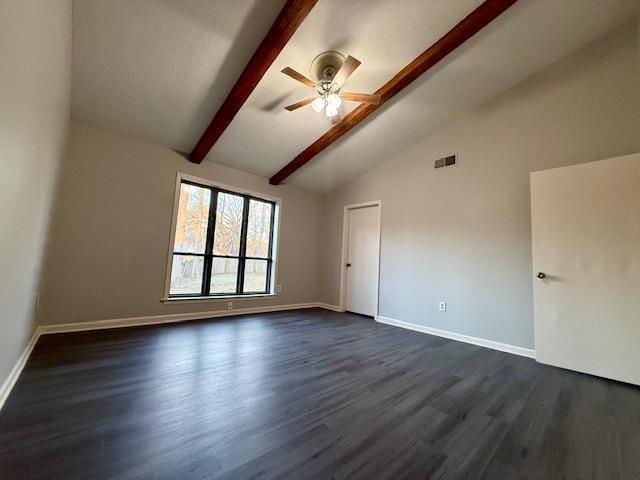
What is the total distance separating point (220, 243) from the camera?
4047 mm

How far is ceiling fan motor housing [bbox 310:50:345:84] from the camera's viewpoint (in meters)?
2.54

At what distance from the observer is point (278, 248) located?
470 cm

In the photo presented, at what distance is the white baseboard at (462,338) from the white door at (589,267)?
23 centimetres

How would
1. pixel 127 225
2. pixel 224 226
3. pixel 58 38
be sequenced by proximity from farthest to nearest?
pixel 224 226
pixel 127 225
pixel 58 38

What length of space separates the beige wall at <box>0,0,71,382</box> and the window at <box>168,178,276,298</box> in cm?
150

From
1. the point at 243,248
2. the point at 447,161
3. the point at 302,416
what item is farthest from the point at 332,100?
the point at 243,248

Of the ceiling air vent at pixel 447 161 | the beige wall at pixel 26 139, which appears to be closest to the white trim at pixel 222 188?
the beige wall at pixel 26 139

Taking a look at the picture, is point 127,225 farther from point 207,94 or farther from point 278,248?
point 278,248

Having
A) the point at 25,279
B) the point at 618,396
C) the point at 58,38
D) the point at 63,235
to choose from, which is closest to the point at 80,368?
the point at 25,279

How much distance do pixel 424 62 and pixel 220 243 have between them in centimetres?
359

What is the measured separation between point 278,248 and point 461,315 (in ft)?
10.1

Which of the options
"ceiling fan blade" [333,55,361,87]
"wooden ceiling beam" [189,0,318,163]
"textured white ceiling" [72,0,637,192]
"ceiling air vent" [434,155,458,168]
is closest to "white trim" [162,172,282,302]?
"textured white ceiling" [72,0,637,192]

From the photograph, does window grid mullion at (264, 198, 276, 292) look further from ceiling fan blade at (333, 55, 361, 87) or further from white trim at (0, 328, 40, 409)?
white trim at (0, 328, 40, 409)

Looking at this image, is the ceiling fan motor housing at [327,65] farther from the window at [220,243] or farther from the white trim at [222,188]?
the window at [220,243]
